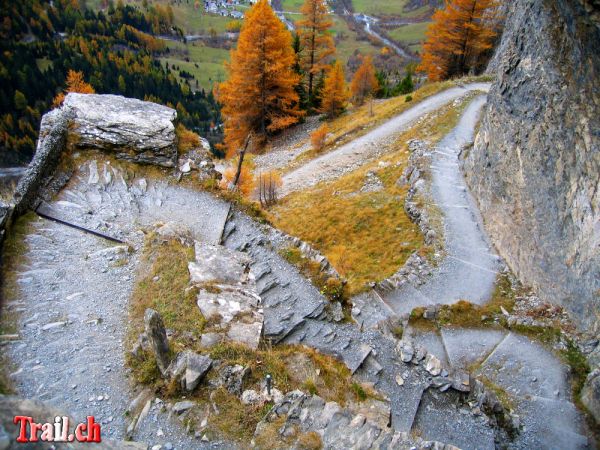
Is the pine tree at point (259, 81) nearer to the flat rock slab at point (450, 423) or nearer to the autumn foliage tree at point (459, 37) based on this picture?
the autumn foliage tree at point (459, 37)

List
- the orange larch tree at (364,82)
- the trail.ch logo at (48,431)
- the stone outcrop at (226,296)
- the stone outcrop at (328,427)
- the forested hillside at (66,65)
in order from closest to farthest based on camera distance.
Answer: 1. the trail.ch logo at (48,431)
2. the stone outcrop at (328,427)
3. the stone outcrop at (226,296)
4. the orange larch tree at (364,82)
5. the forested hillside at (66,65)

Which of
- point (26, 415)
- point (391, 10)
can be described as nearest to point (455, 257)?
point (26, 415)

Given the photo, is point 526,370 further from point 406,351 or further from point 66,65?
point 66,65

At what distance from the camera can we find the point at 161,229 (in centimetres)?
1603

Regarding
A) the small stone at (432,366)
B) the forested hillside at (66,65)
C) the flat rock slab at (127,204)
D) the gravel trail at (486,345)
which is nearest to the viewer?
the gravel trail at (486,345)

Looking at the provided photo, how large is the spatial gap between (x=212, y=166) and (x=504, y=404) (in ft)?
58.6

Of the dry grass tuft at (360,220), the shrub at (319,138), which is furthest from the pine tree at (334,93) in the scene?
the dry grass tuft at (360,220)

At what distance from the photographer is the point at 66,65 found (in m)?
121

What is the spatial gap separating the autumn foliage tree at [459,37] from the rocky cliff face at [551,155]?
29.2 m

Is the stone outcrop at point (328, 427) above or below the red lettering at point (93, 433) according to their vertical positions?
below

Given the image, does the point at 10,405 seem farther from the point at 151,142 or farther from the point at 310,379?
the point at 151,142

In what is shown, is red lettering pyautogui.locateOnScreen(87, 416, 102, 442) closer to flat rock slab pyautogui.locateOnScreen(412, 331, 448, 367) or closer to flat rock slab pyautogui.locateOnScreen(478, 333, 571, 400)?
flat rock slab pyautogui.locateOnScreen(412, 331, 448, 367)

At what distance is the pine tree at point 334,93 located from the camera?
44969 mm

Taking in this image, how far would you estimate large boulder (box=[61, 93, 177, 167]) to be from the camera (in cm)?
2030
